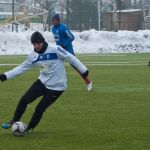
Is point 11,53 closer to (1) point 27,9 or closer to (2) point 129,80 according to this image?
(1) point 27,9

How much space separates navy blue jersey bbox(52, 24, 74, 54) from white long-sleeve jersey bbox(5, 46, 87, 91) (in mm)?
9724

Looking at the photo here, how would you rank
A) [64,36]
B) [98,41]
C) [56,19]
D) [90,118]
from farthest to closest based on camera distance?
[98,41]
[64,36]
[56,19]
[90,118]

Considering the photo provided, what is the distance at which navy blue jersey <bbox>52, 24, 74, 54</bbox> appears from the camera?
67.2 ft

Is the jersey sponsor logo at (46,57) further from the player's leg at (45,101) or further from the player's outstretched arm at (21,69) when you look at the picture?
the player's leg at (45,101)

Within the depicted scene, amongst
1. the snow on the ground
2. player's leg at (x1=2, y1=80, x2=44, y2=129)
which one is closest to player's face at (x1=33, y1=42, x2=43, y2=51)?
player's leg at (x1=2, y1=80, x2=44, y2=129)

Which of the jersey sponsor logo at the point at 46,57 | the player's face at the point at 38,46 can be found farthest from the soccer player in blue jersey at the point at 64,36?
the player's face at the point at 38,46

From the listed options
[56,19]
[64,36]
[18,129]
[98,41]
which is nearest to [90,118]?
[18,129]

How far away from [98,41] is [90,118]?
1583 inches

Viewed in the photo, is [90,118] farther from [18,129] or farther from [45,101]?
[18,129]

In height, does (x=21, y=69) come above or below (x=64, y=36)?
below

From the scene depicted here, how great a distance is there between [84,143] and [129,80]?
1259 cm

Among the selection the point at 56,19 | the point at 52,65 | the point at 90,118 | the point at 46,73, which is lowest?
the point at 90,118

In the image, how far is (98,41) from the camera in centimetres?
5288

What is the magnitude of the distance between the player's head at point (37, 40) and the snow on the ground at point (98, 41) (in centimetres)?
3942
